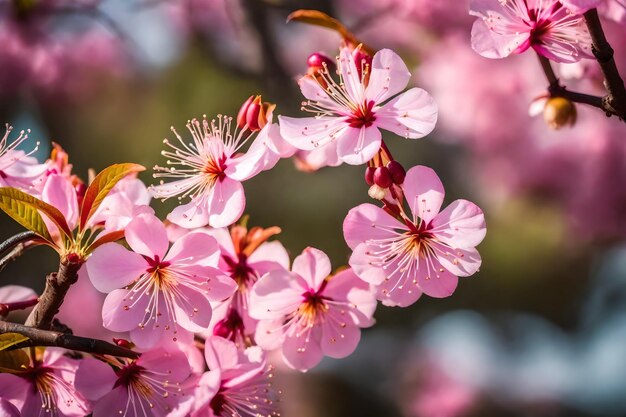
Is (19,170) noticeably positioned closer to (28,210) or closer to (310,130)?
(28,210)

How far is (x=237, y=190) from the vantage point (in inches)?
27.7

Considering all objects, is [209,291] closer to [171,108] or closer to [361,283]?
[361,283]

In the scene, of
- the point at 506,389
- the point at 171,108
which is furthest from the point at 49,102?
the point at 506,389

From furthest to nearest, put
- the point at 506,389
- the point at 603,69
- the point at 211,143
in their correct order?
the point at 506,389
the point at 211,143
the point at 603,69

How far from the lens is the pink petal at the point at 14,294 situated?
0.77 metres

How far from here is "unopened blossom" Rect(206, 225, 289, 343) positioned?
75cm

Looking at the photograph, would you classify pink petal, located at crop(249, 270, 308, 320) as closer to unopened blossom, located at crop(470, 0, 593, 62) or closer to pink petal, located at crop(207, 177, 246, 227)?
pink petal, located at crop(207, 177, 246, 227)

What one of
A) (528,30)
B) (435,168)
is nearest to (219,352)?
(528,30)

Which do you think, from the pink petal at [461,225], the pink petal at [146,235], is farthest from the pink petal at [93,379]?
the pink petal at [461,225]

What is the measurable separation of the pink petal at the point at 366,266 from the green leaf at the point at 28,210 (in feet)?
0.80

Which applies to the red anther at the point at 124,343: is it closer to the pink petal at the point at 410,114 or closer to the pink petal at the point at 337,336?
the pink petal at the point at 337,336

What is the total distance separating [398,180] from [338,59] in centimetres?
13

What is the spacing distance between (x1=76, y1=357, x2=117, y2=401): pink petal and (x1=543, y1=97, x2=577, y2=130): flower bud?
49 centimetres

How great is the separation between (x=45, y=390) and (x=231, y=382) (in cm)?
17
